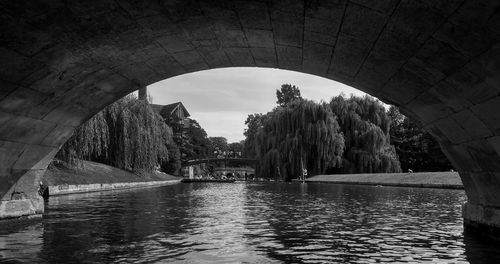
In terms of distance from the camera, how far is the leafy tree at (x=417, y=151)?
59.9 meters

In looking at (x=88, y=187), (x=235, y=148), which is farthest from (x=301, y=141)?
(x=235, y=148)

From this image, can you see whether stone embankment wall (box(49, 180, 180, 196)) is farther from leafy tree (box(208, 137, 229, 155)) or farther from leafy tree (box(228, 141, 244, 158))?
leafy tree (box(208, 137, 229, 155))

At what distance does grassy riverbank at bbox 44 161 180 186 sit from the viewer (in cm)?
2923

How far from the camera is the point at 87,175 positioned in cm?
3375

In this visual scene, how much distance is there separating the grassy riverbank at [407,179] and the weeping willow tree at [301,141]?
7.23 ft

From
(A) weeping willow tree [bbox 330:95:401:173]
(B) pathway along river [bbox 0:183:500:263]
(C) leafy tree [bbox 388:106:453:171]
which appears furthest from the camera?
(C) leafy tree [bbox 388:106:453:171]

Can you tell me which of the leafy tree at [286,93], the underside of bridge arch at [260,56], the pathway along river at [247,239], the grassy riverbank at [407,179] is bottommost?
the pathway along river at [247,239]

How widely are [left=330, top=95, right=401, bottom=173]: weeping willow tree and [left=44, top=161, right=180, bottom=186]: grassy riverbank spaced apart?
68.9ft

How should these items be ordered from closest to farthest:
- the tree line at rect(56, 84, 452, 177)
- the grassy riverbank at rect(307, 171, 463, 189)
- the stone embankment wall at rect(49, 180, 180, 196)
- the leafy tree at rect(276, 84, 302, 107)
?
the stone embankment wall at rect(49, 180, 180, 196) → the grassy riverbank at rect(307, 171, 463, 189) → the tree line at rect(56, 84, 452, 177) → the leafy tree at rect(276, 84, 302, 107)

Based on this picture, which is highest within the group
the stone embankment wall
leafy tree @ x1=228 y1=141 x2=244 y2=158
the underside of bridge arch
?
leafy tree @ x1=228 y1=141 x2=244 y2=158

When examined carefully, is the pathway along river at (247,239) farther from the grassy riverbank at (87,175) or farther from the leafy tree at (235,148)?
the leafy tree at (235,148)

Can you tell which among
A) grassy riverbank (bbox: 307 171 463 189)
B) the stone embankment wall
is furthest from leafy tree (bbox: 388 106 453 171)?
the stone embankment wall

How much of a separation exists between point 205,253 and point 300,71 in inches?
178

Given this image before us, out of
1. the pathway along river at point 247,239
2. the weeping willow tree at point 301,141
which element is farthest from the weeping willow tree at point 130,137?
the pathway along river at point 247,239
